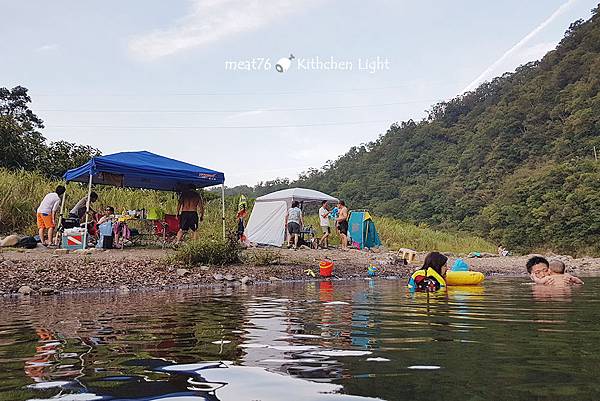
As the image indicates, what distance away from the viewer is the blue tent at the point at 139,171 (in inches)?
542

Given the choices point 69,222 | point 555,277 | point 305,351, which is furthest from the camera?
point 69,222

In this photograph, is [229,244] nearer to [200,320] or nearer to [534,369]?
[200,320]

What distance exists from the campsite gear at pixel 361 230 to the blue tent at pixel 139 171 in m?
7.44

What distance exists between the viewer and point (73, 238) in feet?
43.9

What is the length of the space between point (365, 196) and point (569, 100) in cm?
2283

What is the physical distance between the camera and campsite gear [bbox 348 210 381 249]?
21562mm

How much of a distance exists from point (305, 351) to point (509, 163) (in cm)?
5645

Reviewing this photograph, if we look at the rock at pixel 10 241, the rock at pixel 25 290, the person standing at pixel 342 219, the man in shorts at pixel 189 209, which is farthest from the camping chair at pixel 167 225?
the rock at pixel 25 290

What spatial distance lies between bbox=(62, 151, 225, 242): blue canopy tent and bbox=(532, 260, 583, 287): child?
866 cm

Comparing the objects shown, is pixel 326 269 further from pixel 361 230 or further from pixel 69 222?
pixel 361 230

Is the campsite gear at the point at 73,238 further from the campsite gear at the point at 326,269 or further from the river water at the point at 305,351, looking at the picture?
the river water at the point at 305,351

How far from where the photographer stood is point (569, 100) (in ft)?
185

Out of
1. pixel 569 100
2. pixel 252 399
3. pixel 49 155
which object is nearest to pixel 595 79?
pixel 569 100

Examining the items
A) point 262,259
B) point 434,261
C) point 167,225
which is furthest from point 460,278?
point 167,225
